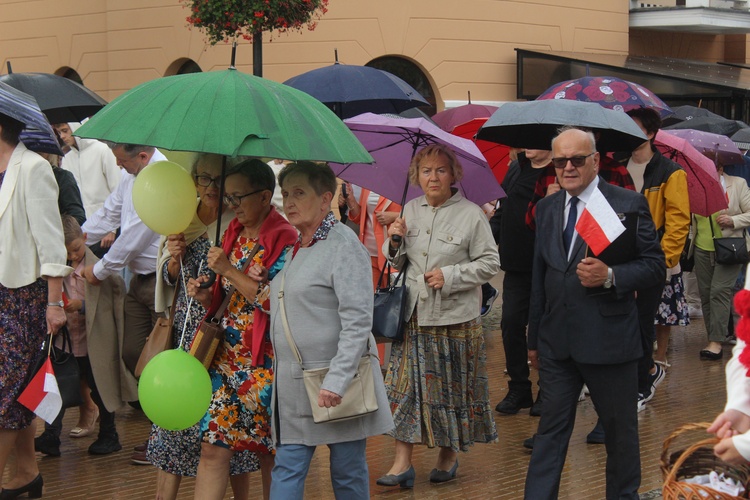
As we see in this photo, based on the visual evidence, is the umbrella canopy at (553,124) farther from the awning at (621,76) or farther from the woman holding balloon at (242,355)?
the awning at (621,76)

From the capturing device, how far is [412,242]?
6.62 meters

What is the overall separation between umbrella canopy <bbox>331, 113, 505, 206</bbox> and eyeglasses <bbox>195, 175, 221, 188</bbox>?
155cm

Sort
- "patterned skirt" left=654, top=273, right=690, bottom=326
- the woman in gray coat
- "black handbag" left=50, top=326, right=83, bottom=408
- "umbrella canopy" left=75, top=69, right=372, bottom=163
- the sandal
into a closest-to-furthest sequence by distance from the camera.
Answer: "umbrella canopy" left=75, top=69, right=372, bottom=163
the woman in gray coat
"black handbag" left=50, top=326, right=83, bottom=408
the sandal
"patterned skirt" left=654, top=273, right=690, bottom=326

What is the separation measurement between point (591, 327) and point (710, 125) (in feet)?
27.4

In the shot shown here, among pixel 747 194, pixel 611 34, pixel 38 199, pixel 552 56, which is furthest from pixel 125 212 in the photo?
pixel 611 34

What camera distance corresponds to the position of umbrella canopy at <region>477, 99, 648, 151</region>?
6070mm

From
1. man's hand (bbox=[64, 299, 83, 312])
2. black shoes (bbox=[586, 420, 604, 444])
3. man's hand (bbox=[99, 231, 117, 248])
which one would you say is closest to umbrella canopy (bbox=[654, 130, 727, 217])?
black shoes (bbox=[586, 420, 604, 444])

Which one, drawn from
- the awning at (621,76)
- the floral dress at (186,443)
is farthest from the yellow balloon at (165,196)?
the awning at (621,76)

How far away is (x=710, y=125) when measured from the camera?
509 inches

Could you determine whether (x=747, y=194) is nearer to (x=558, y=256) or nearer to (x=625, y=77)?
(x=558, y=256)

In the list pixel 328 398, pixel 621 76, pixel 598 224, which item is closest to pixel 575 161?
pixel 598 224

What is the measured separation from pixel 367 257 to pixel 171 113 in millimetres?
1077

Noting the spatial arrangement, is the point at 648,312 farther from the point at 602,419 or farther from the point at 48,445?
the point at 48,445

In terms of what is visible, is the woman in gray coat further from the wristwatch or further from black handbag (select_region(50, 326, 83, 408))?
black handbag (select_region(50, 326, 83, 408))
